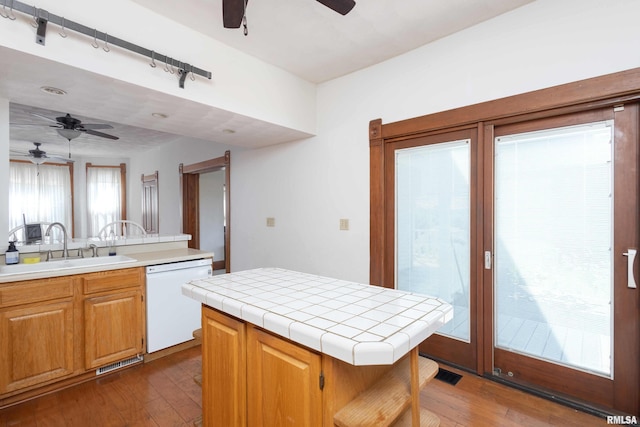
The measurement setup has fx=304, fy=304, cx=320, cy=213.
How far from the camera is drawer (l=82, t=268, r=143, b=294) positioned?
2.29m

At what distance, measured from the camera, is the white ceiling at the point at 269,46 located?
76.6 inches

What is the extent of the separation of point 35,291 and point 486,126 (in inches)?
133

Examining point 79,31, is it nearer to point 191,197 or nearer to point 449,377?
point 449,377

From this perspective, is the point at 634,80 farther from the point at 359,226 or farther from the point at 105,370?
the point at 105,370

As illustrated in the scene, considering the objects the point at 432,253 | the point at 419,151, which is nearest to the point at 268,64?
the point at 419,151

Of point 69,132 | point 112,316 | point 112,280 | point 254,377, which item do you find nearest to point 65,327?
point 112,316

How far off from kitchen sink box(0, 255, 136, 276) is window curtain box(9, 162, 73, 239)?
5091 millimetres

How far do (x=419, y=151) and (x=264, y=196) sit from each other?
202 centimetres

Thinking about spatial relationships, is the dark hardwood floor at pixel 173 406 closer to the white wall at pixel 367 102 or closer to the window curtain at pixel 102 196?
the white wall at pixel 367 102

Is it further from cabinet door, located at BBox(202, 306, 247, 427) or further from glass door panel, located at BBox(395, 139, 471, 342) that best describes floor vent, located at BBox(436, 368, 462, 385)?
cabinet door, located at BBox(202, 306, 247, 427)

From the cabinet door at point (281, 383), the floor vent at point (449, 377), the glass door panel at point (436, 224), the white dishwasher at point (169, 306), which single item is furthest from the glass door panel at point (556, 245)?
the white dishwasher at point (169, 306)

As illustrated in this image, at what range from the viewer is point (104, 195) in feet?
23.7

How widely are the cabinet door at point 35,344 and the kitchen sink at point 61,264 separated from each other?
0.28m

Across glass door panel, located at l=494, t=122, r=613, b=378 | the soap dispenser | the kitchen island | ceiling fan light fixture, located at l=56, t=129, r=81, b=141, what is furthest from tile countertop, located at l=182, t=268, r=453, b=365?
ceiling fan light fixture, located at l=56, t=129, r=81, b=141
